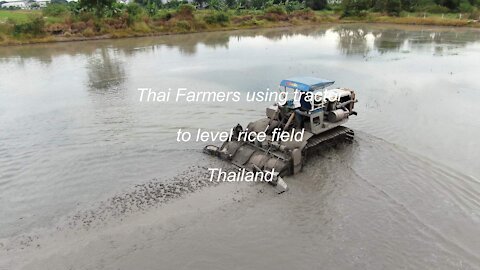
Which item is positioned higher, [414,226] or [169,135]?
[169,135]

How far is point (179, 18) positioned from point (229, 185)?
117 feet

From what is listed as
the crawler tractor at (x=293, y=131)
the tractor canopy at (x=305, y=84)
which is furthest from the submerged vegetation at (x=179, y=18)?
the tractor canopy at (x=305, y=84)

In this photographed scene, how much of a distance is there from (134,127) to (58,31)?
2749 cm

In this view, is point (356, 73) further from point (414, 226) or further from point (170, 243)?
point (170, 243)

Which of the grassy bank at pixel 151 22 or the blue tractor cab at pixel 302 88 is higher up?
the grassy bank at pixel 151 22

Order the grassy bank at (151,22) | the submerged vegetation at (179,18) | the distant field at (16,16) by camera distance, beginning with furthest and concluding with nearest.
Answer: the distant field at (16,16) → the submerged vegetation at (179,18) → the grassy bank at (151,22)

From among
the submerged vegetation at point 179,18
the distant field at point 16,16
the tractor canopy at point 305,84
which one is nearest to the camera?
the tractor canopy at point 305,84

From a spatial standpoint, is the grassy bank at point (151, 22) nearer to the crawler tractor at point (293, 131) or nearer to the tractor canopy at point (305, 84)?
the crawler tractor at point (293, 131)

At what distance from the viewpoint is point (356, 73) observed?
20500mm

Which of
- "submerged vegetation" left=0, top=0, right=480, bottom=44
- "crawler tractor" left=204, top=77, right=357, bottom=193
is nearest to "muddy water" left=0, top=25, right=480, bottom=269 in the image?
"crawler tractor" left=204, top=77, right=357, bottom=193

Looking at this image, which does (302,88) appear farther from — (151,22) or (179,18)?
(179,18)

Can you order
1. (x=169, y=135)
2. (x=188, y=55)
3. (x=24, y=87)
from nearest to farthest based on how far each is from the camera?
(x=169, y=135), (x=24, y=87), (x=188, y=55)

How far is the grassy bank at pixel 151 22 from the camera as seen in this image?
109ft

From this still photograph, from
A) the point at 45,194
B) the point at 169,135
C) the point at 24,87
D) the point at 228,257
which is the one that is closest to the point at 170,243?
the point at 228,257
